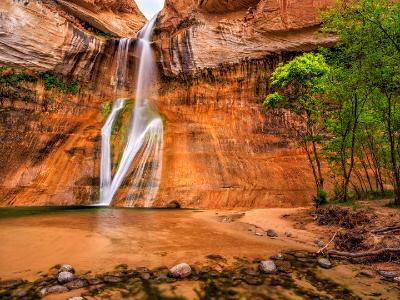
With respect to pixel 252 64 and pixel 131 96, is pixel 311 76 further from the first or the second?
pixel 131 96

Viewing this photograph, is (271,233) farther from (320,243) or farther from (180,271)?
(180,271)

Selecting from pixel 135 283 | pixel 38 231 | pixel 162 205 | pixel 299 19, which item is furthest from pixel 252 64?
Result: pixel 135 283

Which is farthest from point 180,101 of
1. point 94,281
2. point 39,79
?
point 94,281

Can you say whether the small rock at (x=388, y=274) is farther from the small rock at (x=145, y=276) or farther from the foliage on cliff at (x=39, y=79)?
the foliage on cliff at (x=39, y=79)

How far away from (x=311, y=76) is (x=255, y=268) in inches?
392

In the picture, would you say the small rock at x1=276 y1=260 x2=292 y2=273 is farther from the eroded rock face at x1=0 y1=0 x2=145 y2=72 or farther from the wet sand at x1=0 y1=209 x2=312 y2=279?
the eroded rock face at x1=0 y1=0 x2=145 y2=72

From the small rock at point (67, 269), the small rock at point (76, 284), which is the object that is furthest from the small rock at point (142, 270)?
the small rock at point (67, 269)

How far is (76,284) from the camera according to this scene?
5.32 meters

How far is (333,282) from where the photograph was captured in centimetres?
571

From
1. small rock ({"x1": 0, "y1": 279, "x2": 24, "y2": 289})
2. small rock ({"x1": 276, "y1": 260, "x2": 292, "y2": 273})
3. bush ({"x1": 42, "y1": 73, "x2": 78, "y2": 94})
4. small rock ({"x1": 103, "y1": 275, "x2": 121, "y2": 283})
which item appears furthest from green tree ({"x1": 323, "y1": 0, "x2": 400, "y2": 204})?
bush ({"x1": 42, "y1": 73, "x2": 78, "y2": 94})

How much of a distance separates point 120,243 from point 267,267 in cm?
406

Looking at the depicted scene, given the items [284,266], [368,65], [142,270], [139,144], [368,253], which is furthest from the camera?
[139,144]

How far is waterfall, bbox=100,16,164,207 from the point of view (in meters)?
19.3

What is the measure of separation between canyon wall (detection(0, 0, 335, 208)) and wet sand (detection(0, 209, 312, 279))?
285 inches
